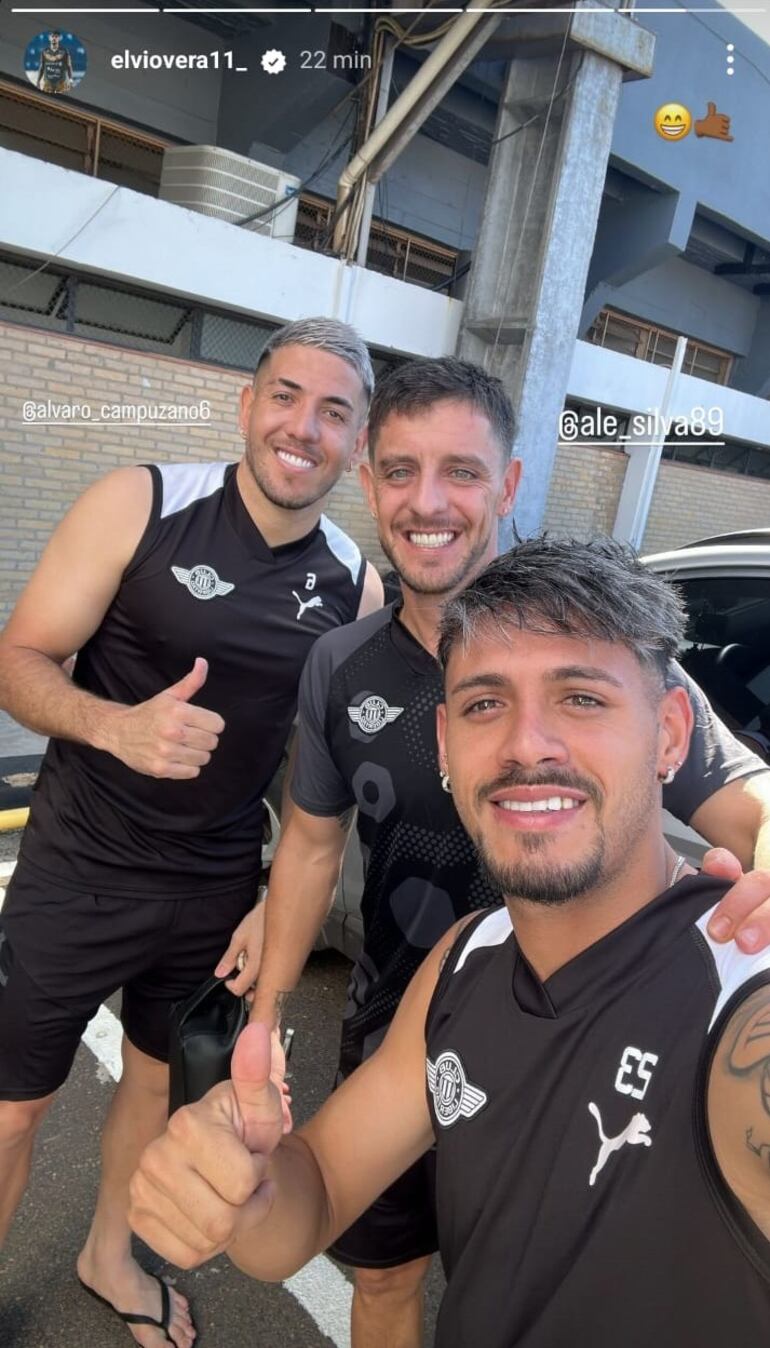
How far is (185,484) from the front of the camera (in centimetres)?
213

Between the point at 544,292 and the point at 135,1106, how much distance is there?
973 centimetres

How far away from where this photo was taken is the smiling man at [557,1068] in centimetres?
98

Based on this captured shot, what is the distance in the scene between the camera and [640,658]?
1.31 meters

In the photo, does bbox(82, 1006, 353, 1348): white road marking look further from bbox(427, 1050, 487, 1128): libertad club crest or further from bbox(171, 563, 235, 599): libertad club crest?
bbox(171, 563, 235, 599): libertad club crest

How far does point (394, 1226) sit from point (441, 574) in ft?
4.48

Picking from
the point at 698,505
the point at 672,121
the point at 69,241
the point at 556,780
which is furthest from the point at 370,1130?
the point at 698,505

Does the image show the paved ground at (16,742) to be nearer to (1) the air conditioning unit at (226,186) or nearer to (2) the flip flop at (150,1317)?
(2) the flip flop at (150,1317)

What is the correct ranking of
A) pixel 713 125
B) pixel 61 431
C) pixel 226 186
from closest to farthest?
1. pixel 61 431
2. pixel 226 186
3. pixel 713 125

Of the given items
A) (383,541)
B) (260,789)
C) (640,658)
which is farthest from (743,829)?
(260,789)

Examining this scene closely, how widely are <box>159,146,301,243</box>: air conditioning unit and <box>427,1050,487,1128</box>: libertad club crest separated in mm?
8518

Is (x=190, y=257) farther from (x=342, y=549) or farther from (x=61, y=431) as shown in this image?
(x=342, y=549)

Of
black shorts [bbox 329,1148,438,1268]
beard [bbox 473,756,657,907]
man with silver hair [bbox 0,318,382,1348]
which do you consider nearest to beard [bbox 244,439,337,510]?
man with silver hair [bbox 0,318,382,1348]
